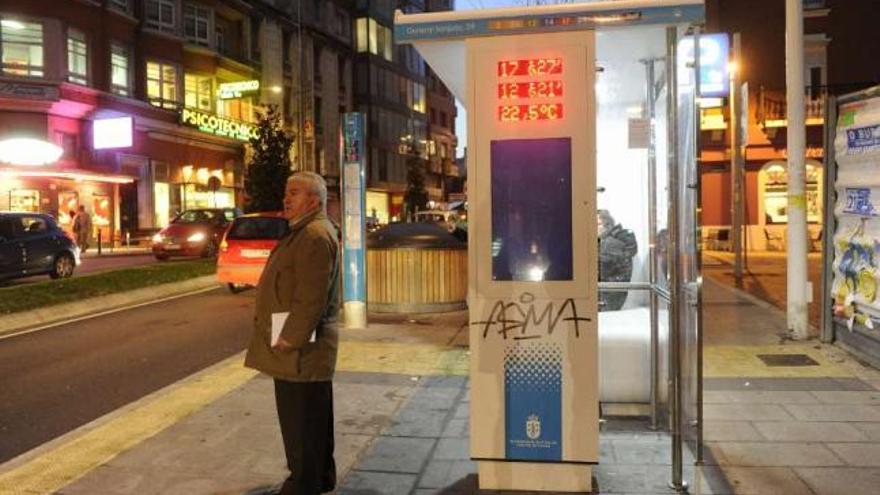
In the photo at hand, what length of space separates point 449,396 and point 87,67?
2852 centimetres

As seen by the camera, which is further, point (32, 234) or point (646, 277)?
point (32, 234)

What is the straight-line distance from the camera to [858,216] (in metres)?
8.06

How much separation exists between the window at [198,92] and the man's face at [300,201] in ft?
117

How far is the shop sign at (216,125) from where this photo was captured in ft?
119

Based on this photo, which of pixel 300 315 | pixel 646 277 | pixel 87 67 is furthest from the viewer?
pixel 87 67

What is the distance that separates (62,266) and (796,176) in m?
14.9

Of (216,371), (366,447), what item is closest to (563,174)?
(366,447)

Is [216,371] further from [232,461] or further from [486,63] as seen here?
[486,63]

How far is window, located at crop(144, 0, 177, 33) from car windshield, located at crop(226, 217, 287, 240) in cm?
2283

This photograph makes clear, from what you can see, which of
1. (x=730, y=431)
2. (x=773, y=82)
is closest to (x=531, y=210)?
(x=730, y=431)

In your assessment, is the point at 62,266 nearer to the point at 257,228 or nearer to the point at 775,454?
the point at 257,228

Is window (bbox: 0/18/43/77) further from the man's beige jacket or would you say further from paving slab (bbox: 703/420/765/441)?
paving slab (bbox: 703/420/765/441)

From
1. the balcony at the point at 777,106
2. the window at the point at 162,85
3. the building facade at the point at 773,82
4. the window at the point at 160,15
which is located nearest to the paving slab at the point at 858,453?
Result: the building facade at the point at 773,82

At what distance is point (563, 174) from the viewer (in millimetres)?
4602
